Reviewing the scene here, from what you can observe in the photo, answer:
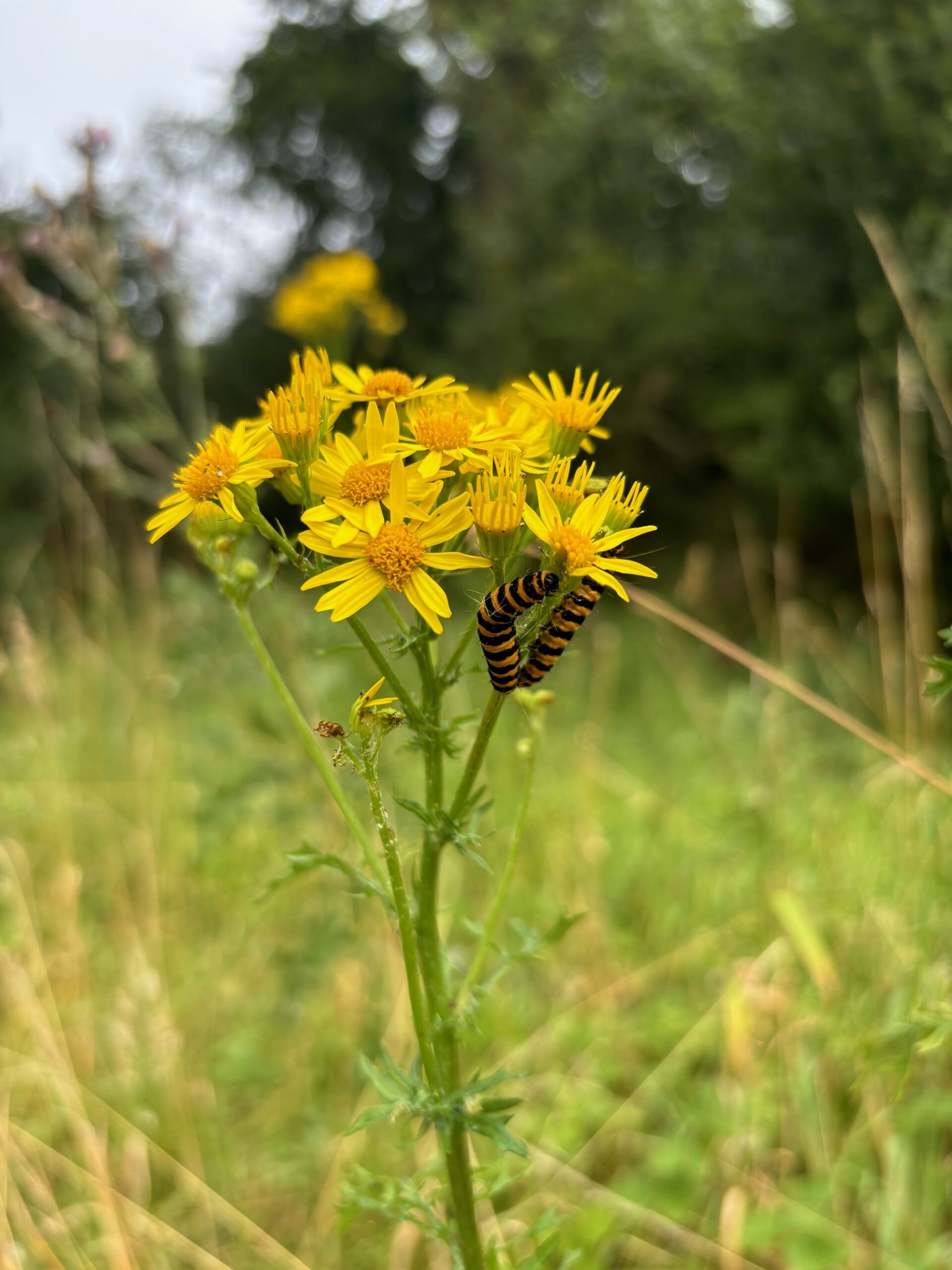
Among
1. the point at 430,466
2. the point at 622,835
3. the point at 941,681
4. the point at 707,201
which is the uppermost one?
the point at 430,466

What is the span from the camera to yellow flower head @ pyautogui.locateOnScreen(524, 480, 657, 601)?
1079mm

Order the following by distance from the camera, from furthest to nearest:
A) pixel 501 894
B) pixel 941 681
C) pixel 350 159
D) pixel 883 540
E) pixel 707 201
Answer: pixel 350 159 → pixel 707 201 → pixel 883 540 → pixel 501 894 → pixel 941 681

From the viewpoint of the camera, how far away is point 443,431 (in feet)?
3.79

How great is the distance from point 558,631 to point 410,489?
9.9 inches

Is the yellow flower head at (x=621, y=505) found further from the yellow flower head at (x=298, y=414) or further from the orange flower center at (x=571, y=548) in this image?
the yellow flower head at (x=298, y=414)

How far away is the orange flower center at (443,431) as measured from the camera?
116 centimetres

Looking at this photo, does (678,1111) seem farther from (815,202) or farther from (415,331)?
(415,331)

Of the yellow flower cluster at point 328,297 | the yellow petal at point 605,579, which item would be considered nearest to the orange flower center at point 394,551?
the yellow petal at point 605,579

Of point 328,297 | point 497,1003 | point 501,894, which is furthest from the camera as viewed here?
point 328,297

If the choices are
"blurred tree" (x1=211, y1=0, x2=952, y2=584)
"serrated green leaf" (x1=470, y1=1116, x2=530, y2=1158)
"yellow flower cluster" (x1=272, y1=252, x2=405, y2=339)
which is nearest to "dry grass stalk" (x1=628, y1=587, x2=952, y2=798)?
"serrated green leaf" (x1=470, y1=1116, x2=530, y2=1158)

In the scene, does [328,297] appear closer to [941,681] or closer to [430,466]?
[430,466]

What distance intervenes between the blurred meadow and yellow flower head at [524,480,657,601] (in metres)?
0.30

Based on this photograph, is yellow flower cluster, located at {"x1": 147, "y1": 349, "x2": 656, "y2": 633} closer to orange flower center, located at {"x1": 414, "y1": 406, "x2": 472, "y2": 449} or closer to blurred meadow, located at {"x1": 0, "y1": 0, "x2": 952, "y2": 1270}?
orange flower center, located at {"x1": 414, "y1": 406, "x2": 472, "y2": 449}

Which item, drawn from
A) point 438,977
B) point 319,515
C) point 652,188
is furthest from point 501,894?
point 652,188
